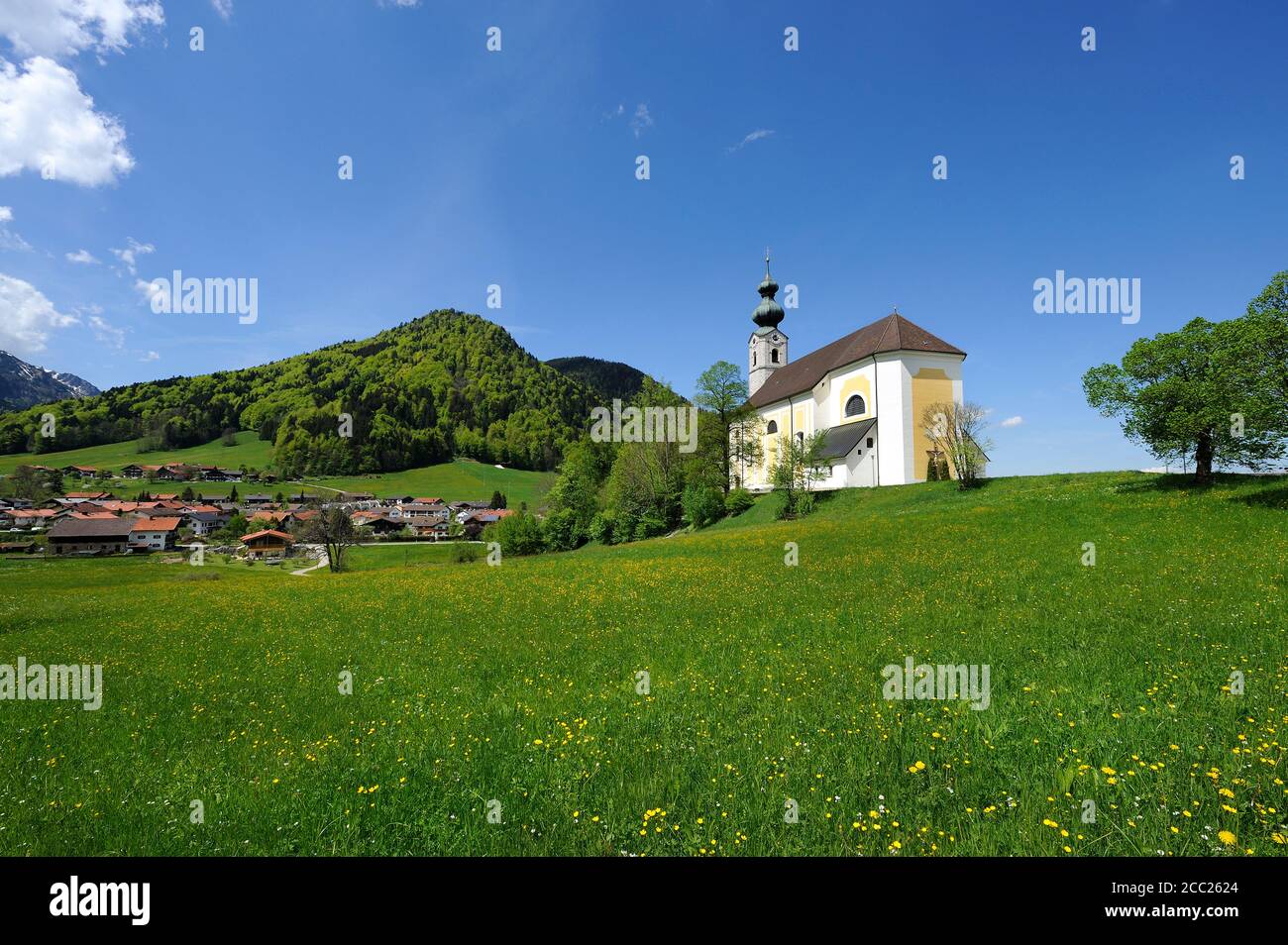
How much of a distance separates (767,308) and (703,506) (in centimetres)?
3728

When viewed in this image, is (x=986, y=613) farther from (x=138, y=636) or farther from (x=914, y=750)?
(x=138, y=636)

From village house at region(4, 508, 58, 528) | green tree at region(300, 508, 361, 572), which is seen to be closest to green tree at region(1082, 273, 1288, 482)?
green tree at region(300, 508, 361, 572)

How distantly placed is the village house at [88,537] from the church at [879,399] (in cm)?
9047

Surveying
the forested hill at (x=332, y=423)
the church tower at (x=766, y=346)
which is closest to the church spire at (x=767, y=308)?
the church tower at (x=766, y=346)

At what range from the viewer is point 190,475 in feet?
433

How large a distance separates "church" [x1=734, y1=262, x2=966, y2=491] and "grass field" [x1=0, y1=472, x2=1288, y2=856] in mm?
30382

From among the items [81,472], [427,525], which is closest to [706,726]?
[427,525]

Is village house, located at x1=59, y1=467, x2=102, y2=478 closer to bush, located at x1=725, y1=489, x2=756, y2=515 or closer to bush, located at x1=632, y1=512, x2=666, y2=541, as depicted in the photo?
bush, located at x1=632, y1=512, x2=666, y2=541

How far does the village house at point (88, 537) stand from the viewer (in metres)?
70.2

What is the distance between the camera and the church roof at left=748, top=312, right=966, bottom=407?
46.6 m

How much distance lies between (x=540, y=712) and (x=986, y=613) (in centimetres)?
947
